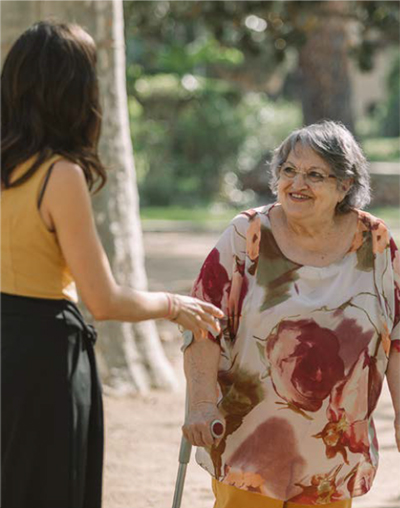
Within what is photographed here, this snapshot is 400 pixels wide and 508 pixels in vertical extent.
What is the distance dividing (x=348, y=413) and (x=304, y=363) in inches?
8.7

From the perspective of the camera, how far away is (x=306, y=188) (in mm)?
3627

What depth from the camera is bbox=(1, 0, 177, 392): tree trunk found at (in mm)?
7828

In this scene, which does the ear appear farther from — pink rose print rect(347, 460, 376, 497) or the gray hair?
pink rose print rect(347, 460, 376, 497)

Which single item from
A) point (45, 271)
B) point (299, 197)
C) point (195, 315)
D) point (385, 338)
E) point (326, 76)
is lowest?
point (385, 338)

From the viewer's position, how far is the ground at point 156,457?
19.2 feet

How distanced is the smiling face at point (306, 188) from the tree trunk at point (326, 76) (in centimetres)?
1725

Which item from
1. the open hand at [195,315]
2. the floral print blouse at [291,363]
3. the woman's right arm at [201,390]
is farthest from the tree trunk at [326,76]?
the open hand at [195,315]

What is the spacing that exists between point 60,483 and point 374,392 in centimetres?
110

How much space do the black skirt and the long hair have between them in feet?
1.26

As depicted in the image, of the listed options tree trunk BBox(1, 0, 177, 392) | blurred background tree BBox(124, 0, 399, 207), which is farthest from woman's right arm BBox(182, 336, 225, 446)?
blurred background tree BBox(124, 0, 399, 207)

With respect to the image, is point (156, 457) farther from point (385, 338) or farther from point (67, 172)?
point (67, 172)

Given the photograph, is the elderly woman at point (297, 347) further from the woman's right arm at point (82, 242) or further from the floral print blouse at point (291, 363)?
the woman's right arm at point (82, 242)

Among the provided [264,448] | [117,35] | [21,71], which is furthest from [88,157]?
[117,35]

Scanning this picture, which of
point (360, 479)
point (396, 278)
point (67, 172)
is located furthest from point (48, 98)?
point (360, 479)
